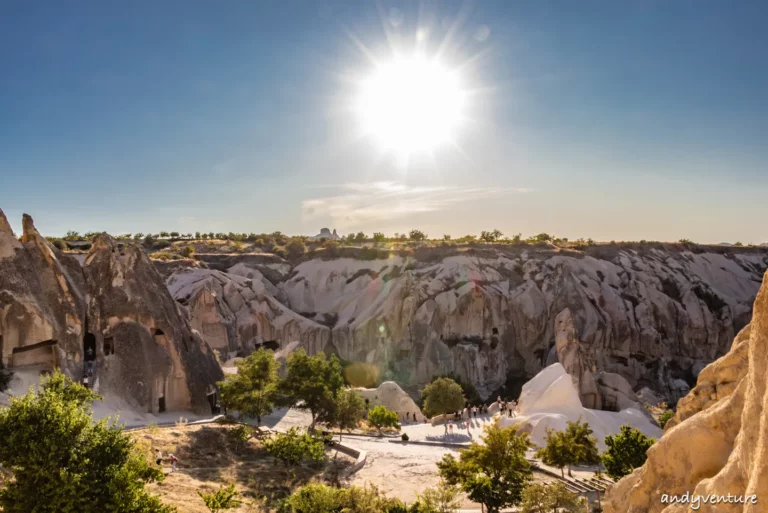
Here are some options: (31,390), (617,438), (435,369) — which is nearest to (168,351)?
(31,390)

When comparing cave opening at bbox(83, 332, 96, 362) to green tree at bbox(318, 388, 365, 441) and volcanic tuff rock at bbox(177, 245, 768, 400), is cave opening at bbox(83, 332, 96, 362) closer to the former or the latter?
green tree at bbox(318, 388, 365, 441)

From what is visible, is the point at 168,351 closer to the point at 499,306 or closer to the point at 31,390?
the point at 31,390

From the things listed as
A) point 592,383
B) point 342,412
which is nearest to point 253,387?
point 342,412

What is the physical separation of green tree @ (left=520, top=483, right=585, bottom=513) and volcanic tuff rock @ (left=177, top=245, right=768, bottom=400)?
3584cm

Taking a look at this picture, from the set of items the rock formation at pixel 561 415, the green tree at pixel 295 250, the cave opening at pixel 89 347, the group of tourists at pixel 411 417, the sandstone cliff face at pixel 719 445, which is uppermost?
the green tree at pixel 295 250

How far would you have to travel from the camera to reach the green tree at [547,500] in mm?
15117

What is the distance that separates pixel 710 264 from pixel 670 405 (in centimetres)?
3168

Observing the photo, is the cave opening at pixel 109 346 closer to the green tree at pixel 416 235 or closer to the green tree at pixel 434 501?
the green tree at pixel 434 501

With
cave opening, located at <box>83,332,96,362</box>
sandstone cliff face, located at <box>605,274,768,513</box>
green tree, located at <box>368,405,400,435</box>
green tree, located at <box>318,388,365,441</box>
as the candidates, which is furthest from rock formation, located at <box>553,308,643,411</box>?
cave opening, located at <box>83,332,96,362</box>

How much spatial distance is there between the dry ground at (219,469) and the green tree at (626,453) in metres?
10.2

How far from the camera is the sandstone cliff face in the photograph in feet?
20.8

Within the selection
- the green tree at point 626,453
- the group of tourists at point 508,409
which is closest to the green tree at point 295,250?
the group of tourists at point 508,409

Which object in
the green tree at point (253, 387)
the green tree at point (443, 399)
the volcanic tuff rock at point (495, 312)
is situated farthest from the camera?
the volcanic tuff rock at point (495, 312)

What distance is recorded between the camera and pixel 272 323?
53.9 m
